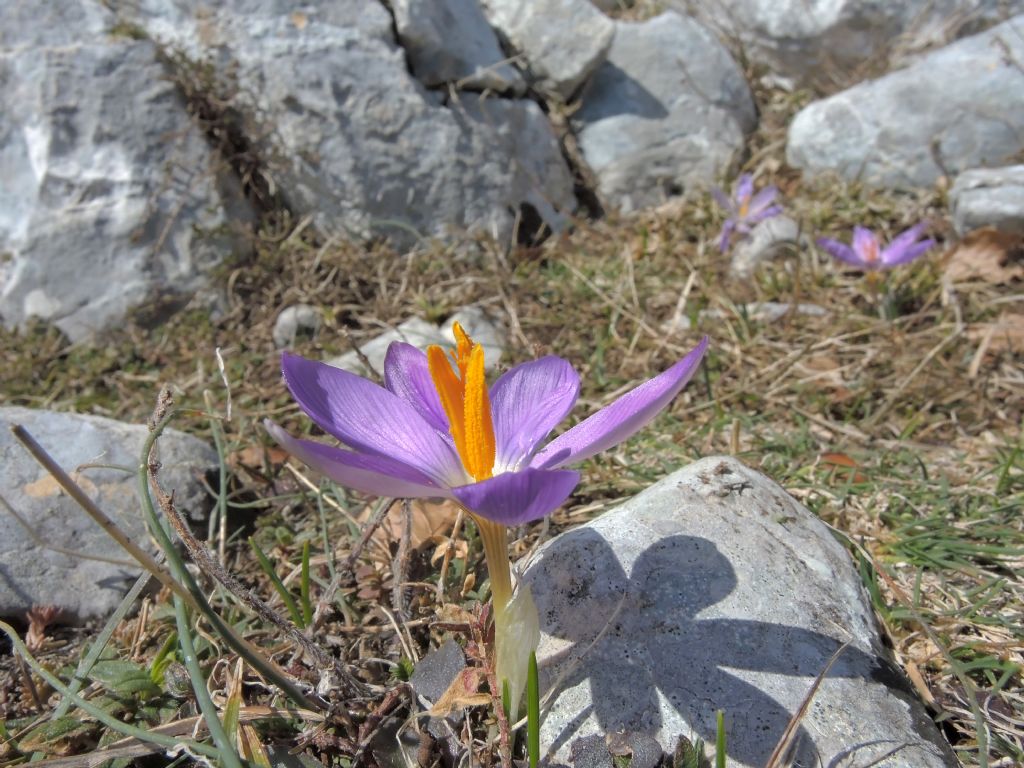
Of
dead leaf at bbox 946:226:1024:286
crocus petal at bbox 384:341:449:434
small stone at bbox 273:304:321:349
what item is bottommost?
dead leaf at bbox 946:226:1024:286

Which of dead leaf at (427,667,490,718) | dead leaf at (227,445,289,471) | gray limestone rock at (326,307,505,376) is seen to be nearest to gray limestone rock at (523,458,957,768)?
dead leaf at (427,667,490,718)

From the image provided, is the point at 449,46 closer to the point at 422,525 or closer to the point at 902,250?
the point at 902,250

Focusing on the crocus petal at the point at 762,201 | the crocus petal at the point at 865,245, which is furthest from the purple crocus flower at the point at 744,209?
the crocus petal at the point at 865,245

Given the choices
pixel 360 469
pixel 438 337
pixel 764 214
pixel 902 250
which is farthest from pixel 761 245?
pixel 360 469

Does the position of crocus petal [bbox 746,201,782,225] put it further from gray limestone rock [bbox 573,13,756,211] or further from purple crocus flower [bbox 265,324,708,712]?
purple crocus flower [bbox 265,324,708,712]

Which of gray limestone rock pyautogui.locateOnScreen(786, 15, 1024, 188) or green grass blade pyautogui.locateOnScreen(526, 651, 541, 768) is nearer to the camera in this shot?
green grass blade pyautogui.locateOnScreen(526, 651, 541, 768)

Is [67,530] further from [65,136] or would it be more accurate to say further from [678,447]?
[65,136]

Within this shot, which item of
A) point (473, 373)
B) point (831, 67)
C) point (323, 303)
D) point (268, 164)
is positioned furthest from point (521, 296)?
point (831, 67)

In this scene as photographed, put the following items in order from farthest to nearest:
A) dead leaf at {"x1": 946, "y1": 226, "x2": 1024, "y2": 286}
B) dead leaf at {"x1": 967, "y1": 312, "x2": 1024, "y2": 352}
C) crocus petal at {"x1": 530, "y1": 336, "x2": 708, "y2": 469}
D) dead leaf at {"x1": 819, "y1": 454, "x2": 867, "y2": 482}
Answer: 1. dead leaf at {"x1": 946, "y1": 226, "x2": 1024, "y2": 286}
2. dead leaf at {"x1": 967, "y1": 312, "x2": 1024, "y2": 352}
3. dead leaf at {"x1": 819, "y1": 454, "x2": 867, "y2": 482}
4. crocus petal at {"x1": 530, "y1": 336, "x2": 708, "y2": 469}
